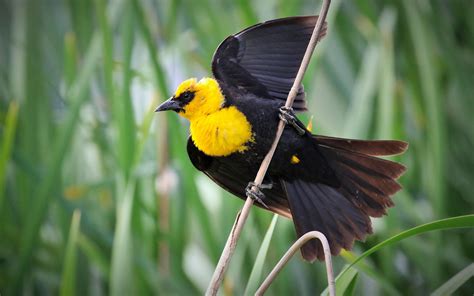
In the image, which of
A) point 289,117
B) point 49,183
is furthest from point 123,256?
point 289,117

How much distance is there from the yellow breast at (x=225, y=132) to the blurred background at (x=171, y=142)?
0.45 metres

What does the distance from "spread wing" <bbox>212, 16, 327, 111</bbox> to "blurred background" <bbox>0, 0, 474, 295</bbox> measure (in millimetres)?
483

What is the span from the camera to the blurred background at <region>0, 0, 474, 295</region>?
2.41 metres

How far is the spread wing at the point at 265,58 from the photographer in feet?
6.12

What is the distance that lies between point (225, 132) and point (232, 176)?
0.54 ft

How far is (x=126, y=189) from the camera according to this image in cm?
225

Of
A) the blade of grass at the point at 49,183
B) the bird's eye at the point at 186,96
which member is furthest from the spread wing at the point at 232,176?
the blade of grass at the point at 49,183

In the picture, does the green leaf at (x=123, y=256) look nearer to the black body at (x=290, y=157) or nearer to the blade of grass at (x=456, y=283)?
the black body at (x=290, y=157)

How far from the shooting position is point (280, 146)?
1.93 m

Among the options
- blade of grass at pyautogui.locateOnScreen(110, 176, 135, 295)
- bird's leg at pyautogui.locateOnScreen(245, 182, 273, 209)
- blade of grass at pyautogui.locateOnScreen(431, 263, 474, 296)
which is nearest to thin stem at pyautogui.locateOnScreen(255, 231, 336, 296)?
blade of grass at pyautogui.locateOnScreen(431, 263, 474, 296)

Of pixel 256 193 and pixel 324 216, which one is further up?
pixel 256 193

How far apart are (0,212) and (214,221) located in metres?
0.95

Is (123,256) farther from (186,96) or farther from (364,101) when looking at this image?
(364,101)

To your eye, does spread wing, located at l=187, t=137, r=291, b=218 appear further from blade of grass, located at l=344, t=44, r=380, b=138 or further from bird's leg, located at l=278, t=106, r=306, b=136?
blade of grass, located at l=344, t=44, r=380, b=138
